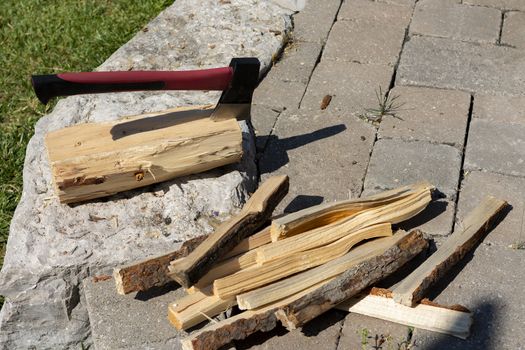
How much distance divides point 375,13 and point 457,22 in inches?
20.0

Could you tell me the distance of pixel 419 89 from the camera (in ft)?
15.4

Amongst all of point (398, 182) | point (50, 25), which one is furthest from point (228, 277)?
point (50, 25)

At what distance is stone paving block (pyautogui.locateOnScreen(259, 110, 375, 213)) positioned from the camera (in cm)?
396

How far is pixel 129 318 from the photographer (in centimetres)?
328

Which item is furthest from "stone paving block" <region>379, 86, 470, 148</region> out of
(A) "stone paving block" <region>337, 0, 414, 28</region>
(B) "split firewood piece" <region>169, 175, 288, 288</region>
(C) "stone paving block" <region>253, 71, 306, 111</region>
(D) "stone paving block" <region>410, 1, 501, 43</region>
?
(B) "split firewood piece" <region>169, 175, 288, 288</region>

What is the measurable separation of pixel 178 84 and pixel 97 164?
19.7 inches

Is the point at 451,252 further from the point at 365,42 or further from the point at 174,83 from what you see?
the point at 365,42

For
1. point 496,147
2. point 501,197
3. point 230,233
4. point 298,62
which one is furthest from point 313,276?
point 298,62

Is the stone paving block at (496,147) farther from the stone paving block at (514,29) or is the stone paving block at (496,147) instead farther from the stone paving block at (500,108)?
the stone paving block at (514,29)

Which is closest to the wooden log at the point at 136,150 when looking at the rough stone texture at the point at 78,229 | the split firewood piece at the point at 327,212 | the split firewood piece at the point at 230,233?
the rough stone texture at the point at 78,229

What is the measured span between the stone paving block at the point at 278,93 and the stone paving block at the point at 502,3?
4.87 feet

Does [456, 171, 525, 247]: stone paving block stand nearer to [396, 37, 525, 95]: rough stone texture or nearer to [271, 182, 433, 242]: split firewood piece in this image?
[271, 182, 433, 242]: split firewood piece

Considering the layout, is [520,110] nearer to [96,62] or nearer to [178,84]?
[178,84]

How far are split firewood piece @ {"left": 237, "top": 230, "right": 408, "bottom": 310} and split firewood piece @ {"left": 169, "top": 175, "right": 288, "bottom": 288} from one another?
0.60 ft
